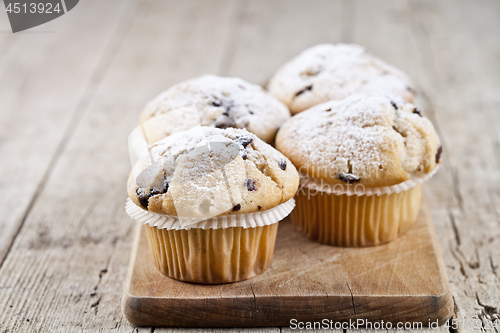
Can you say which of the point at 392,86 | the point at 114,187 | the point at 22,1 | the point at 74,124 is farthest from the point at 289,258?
the point at 22,1

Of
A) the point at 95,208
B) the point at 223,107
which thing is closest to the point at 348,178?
the point at 223,107

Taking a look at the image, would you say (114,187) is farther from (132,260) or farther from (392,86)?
(392,86)

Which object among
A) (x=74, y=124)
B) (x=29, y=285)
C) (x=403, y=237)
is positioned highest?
(x=403, y=237)

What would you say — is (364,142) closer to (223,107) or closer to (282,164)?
(282,164)

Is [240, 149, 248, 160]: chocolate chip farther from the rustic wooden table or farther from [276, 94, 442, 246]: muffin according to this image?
the rustic wooden table


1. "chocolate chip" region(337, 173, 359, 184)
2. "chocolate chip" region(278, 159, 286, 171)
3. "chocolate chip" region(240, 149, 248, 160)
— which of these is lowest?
"chocolate chip" region(337, 173, 359, 184)

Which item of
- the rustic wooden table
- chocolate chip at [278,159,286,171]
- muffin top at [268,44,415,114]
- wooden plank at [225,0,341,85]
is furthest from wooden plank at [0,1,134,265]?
muffin top at [268,44,415,114]

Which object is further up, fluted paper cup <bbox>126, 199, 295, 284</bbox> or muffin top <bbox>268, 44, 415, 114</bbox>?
muffin top <bbox>268, 44, 415, 114</bbox>
